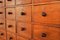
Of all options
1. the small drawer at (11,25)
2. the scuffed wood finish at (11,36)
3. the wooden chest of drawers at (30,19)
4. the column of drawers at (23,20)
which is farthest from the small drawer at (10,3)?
the scuffed wood finish at (11,36)

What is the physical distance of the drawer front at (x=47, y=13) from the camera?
1189 millimetres

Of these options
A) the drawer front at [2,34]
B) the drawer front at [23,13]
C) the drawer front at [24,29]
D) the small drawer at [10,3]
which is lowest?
the drawer front at [2,34]

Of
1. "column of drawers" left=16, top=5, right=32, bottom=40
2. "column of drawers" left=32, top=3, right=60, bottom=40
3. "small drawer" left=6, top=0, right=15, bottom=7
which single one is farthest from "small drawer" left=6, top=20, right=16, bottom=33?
"column of drawers" left=32, top=3, right=60, bottom=40

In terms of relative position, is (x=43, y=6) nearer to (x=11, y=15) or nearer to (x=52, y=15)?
(x=52, y=15)

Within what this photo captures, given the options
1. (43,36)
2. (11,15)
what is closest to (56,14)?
(43,36)

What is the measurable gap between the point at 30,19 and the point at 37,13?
0.14m

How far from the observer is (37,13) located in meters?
1.39

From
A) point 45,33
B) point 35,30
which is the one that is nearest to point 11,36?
point 35,30

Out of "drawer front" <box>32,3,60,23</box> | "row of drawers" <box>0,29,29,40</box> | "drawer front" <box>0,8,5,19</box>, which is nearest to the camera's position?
"drawer front" <box>32,3,60,23</box>

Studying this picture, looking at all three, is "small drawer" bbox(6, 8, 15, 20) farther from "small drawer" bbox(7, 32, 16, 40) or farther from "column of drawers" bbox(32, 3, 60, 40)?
"column of drawers" bbox(32, 3, 60, 40)

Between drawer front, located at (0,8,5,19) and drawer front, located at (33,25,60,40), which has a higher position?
drawer front, located at (0,8,5,19)

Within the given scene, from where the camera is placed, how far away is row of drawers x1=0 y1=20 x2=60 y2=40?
1.22m

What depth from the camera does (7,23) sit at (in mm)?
2025

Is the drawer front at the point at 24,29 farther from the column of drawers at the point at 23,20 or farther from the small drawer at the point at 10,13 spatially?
the small drawer at the point at 10,13
